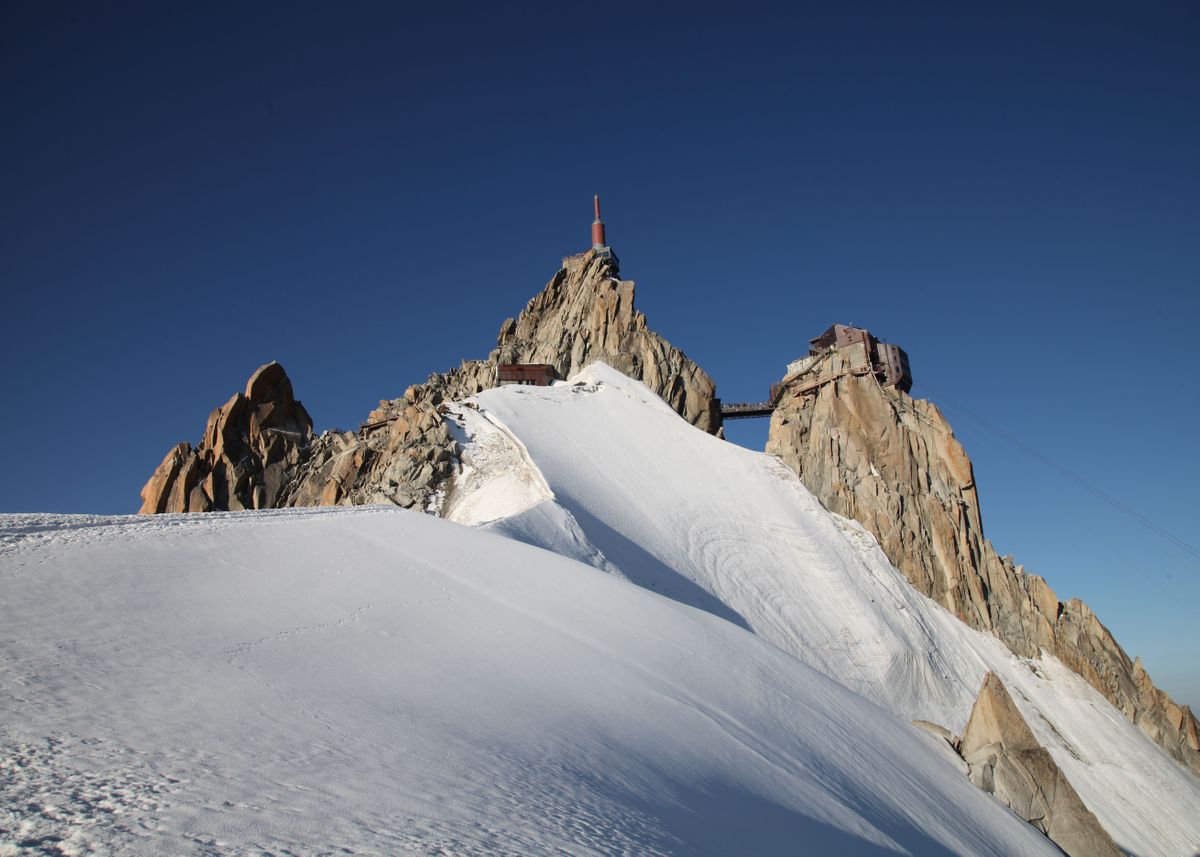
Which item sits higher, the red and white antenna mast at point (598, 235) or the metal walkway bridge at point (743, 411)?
the red and white antenna mast at point (598, 235)

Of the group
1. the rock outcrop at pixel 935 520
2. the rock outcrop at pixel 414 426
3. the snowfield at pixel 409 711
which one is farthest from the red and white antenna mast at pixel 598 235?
the snowfield at pixel 409 711

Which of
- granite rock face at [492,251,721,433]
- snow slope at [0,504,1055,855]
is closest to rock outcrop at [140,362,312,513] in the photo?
granite rock face at [492,251,721,433]

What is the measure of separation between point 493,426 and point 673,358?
21.1 metres

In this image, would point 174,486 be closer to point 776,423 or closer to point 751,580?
point 751,580

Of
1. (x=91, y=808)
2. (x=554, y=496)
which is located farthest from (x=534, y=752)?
(x=554, y=496)

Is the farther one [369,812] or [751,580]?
[751,580]

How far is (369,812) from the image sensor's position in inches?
252

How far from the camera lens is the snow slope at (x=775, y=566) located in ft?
109

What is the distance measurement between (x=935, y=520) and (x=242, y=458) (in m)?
44.3

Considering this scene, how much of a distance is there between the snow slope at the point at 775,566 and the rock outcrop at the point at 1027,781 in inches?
260

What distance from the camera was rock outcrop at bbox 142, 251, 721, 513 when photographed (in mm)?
38281

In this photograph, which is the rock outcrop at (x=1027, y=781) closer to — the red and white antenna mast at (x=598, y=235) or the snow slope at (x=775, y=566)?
the snow slope at (x=775, y=566)

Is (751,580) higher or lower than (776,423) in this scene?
lower

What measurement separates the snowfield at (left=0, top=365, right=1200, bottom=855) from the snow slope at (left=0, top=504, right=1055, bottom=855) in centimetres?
4
